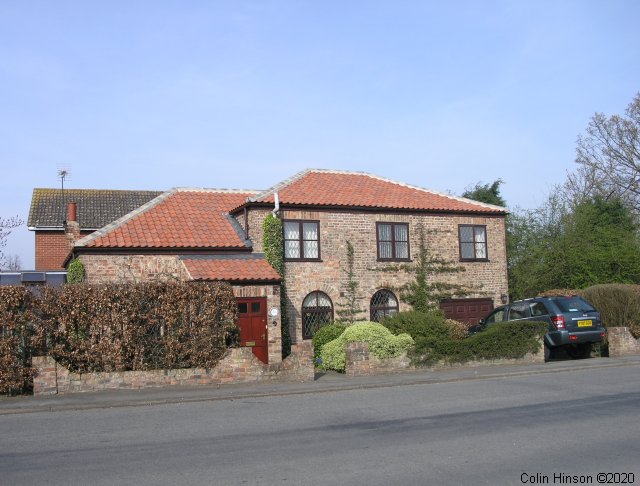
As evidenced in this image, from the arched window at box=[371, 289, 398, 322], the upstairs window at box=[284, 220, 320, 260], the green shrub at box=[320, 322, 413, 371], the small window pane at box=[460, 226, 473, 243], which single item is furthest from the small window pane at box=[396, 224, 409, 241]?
the green shrub at box=[320, 322, 413, 371]

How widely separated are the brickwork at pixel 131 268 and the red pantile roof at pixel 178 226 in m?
0.42

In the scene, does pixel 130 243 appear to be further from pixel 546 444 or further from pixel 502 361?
pixel 546 444

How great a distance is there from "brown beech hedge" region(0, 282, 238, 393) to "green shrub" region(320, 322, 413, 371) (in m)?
3.38

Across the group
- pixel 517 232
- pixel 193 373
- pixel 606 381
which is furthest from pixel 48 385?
pixel 517 232

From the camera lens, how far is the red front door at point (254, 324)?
2089 cm

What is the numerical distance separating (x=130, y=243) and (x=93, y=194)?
19988 millimetres

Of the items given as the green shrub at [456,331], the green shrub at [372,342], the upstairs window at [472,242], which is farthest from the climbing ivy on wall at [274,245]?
the upstairs window at [472,242]

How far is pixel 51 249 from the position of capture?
1490 inches

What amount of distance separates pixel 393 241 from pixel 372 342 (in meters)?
8.31

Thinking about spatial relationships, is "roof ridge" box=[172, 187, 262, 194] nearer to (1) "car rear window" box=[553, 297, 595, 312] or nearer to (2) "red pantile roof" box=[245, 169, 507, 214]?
(2) "red pantile roof" box=[245, 169, 507, 214]

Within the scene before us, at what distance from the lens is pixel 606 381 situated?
15.7m

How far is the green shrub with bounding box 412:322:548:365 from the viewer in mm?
19141

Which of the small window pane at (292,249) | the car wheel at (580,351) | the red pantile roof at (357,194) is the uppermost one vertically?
the red pantile roof at (357,194)

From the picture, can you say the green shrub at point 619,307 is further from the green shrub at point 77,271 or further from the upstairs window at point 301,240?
the green shrub at point 77,271
